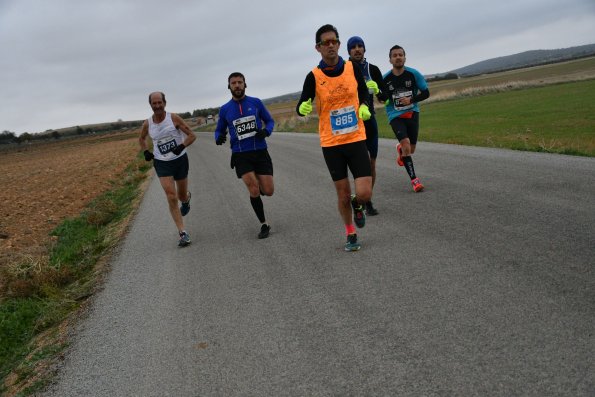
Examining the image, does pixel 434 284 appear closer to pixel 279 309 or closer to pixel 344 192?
pixel 279 309

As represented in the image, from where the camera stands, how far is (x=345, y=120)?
17.3 ft

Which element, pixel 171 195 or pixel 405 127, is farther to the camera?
pixel 405 127

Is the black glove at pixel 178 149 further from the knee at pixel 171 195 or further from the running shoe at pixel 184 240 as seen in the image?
the running shoe at pixel 184 240

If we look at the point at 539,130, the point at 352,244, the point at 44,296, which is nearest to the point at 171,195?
the point at 44,296

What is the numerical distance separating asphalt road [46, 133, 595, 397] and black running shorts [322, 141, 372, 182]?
2.75 ft

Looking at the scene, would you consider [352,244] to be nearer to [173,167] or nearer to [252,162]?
[252,162]

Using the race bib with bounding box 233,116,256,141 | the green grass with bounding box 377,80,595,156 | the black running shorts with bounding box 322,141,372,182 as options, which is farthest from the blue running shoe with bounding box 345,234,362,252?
the green grass with bounding box 377,80,595,156

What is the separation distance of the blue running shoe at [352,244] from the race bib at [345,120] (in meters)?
1.14

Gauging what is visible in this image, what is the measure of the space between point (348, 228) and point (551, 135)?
42.0 feet

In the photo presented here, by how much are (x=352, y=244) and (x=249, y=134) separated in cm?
236

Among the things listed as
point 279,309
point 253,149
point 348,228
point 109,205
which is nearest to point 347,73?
point 348,228

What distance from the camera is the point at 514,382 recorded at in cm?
257

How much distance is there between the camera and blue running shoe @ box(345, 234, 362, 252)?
5.36 metres

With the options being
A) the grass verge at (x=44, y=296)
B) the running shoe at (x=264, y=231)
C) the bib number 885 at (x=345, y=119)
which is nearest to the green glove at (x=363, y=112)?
the bib number 885 at (x=345, y=119)
